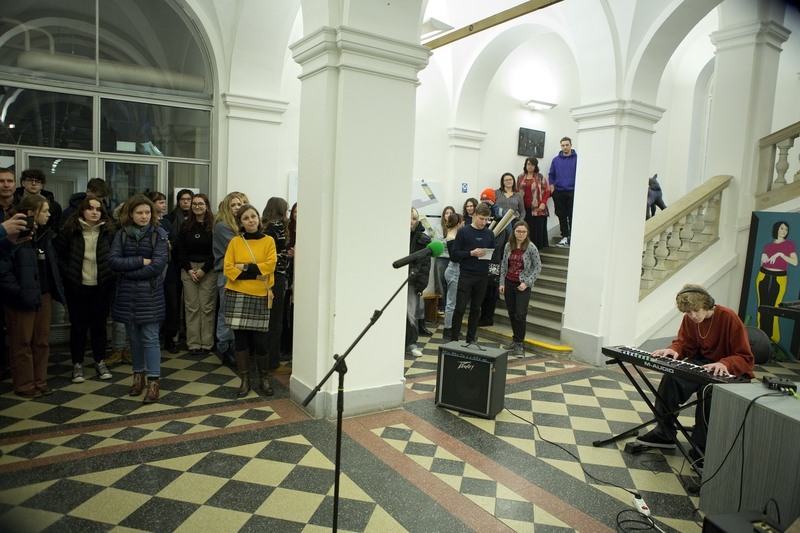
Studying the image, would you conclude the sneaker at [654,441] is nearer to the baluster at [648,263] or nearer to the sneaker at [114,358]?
the baluster at [648,263]

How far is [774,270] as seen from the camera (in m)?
8.24

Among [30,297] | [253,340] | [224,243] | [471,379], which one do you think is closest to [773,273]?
[471,379]

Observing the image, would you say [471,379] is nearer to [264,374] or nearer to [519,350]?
[264,374]

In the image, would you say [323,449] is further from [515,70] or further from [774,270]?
[515,70]

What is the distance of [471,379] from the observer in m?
5.21

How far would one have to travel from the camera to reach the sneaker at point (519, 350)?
7.52 m

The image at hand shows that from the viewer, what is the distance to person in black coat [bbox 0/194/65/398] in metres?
4.95

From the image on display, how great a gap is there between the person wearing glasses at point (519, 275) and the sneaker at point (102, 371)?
16.5 feet

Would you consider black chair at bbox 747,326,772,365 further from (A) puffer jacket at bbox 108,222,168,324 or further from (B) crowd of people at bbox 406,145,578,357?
(A) puffer jacket at bbox 108,222,168,324

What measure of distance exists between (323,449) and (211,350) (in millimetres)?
3427

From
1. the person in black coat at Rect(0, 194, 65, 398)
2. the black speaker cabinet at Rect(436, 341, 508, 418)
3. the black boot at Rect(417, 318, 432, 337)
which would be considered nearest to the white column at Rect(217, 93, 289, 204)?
the black boot at Rect(417, 318, 432, 337)

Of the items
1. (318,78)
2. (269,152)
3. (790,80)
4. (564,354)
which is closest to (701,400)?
(564,354)

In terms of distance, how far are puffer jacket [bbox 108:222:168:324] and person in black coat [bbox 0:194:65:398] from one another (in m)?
0.74

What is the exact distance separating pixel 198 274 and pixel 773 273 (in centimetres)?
843
